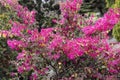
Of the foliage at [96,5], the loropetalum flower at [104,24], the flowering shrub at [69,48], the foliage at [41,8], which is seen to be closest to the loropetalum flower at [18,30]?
the flowering shrub at [69,48]

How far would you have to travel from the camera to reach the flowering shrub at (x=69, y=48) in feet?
15.9

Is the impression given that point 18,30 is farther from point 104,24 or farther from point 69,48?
point 104,24

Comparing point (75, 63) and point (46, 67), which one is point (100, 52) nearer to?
point (75, 63)

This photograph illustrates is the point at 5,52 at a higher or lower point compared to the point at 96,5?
higher

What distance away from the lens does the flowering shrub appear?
4.83 meters

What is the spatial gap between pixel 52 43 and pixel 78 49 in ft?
1.29

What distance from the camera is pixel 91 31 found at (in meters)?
5.01

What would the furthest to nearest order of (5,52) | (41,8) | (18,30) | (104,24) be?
(41,8)
(5,52)
(18,30)
(104,24)

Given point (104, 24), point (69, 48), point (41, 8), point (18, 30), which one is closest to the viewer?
point (69, 48)

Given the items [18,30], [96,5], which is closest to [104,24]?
[18,30]

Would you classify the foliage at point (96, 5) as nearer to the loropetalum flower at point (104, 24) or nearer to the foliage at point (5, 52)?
the foliage at point (5, 52)

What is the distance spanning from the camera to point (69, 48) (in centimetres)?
477

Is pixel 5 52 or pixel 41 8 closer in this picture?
pixel 5 52

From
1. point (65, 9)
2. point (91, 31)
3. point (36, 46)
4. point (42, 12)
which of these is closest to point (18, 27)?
point (36, 46)
